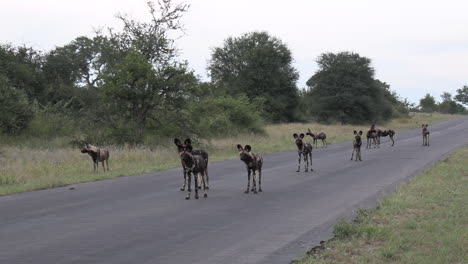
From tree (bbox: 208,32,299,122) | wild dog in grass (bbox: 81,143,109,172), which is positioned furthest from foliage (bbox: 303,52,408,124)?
wild dog in grass (bbox: 81,143,109,172)

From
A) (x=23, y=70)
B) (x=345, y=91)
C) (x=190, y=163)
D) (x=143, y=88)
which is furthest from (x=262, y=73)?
(x=190, y=163)

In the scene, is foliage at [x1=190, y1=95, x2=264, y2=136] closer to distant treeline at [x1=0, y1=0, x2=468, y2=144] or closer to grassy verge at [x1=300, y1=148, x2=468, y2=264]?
distant treeline at [x1=0, y1=0, x2=468, y2=144]

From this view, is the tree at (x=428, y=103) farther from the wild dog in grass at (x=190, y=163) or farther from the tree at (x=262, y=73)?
the wild dog in grass at (x=190, y=163)

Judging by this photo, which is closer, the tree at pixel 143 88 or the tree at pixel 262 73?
the tree at pixel 143 88

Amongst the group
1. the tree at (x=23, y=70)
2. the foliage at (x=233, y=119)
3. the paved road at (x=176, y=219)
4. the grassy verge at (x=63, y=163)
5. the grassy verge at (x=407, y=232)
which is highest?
the tree at (x=23, y=70)

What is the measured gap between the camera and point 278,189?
1683 centimetres

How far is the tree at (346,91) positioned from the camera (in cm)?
8388

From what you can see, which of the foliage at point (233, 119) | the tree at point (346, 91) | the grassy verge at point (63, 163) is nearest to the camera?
the grassy verge at point (63, 163)

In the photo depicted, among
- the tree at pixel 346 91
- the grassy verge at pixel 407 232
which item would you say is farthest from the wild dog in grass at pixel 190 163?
the tree at pixel 346 91

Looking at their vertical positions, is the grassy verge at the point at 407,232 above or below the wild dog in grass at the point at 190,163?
below

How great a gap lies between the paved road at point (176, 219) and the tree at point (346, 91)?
211 feet

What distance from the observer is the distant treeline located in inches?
1318

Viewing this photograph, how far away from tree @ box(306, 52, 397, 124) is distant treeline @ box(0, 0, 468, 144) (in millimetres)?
138

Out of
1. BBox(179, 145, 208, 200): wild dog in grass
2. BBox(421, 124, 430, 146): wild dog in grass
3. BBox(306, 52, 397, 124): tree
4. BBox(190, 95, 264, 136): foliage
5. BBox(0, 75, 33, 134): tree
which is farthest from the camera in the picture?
BBox(306, 52, 397, 124): tree
